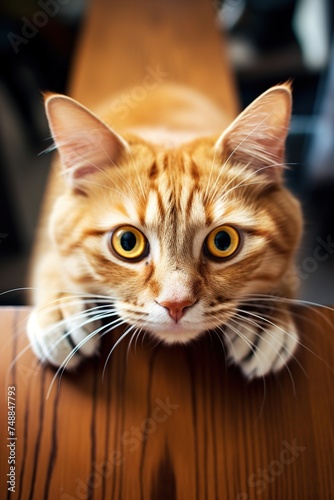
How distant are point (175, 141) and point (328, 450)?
574mm

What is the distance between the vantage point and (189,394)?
59 cm

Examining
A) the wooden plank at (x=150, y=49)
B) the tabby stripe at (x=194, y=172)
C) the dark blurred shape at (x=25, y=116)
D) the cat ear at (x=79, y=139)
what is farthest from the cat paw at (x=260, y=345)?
the dark blurred shape at (x=25, y=116)

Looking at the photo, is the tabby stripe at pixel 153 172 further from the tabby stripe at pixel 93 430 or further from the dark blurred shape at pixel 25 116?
the dark blurred shape at pixel 25 116

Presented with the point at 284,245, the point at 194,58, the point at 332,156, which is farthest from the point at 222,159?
the point at 332,156

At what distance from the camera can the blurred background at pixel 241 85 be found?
161cm

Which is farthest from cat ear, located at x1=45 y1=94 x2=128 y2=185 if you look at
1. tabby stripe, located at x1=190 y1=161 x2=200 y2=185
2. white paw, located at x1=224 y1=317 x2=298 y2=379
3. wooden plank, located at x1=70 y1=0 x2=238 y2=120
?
wooden plank, located at x1=70 y1=0 x2=238 y2=120

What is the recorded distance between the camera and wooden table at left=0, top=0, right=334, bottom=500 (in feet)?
1.81

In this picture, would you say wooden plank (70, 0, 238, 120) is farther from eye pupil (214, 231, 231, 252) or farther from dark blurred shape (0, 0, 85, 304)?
eye pupil (214, 231, 231, 252)

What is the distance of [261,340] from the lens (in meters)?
0.64

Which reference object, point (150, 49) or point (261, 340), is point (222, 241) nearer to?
point (261, 340)

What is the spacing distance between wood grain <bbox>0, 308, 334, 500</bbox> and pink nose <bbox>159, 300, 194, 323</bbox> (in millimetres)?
57

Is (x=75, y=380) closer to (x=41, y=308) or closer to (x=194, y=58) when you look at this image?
(x=41, y=308)

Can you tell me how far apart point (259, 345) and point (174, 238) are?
0.20m

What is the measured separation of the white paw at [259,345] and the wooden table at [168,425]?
0.02m
